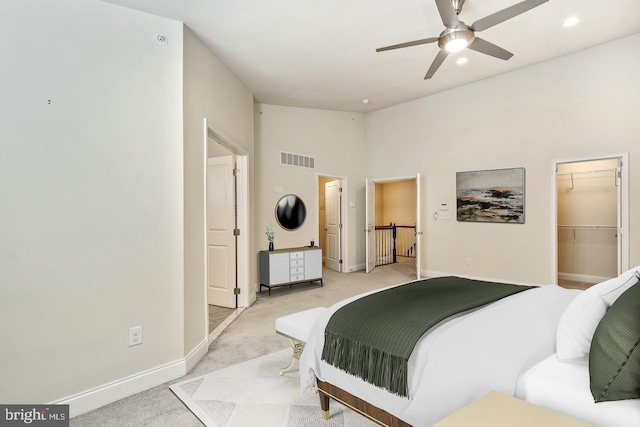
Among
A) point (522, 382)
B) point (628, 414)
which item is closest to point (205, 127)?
point (522, 382)

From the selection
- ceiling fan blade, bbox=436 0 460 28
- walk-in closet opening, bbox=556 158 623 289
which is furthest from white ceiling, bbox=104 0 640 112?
walk-in closet opening, bbox=556 158 623 289

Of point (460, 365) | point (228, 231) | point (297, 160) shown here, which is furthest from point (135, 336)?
point (297, 160)

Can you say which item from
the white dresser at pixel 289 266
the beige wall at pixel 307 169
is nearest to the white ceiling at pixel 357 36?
Answer: the beige wall at pixel 307 169

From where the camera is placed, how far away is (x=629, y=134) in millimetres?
4125

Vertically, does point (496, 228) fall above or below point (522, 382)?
above

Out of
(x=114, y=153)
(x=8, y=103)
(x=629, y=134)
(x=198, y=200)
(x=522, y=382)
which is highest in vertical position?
(x=629, y=134)

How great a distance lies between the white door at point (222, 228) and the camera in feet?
14.3

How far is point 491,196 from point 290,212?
3314mm

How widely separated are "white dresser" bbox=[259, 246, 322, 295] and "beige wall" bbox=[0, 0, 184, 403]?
2.47 m

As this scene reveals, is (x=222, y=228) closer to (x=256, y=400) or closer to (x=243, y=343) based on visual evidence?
(x=243, y=343)

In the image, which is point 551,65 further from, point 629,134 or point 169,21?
point 169,21

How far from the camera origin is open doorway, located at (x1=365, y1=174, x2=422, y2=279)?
6.95 metres

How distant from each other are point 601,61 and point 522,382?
16.0ft

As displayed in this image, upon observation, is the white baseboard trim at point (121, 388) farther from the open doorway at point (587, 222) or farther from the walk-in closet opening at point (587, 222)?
the walk-in closet opening at point (587, 222)
